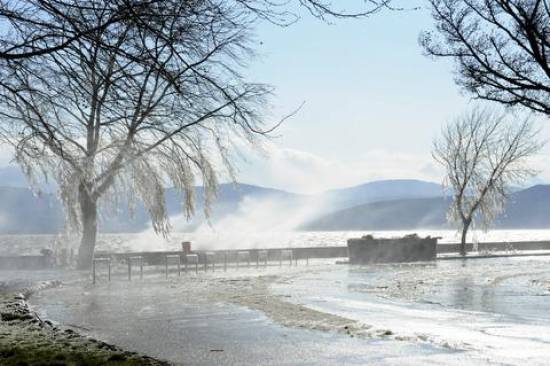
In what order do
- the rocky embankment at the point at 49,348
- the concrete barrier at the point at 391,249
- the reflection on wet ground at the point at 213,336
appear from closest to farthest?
1. the rocky embankment at the point at 49,348
2. the reflection on wet ground at the point at 213,336
3. the concrete barrier at the point at 391,249

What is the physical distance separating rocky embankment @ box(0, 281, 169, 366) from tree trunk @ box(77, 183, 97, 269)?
62.3 feet

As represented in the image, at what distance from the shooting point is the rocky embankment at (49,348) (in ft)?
27.0

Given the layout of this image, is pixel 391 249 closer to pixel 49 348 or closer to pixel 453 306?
pixel 453 306

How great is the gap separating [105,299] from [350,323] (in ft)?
25.5

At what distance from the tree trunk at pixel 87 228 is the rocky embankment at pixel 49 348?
19.0 metres

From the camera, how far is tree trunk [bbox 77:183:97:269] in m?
31.1

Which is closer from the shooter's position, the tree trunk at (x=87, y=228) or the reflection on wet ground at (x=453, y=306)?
the reflection on wet ground at (x=453, y=306)

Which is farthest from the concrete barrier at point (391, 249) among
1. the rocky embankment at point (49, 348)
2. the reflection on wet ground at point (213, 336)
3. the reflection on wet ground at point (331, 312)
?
the rocky embankment at point (49, 348)

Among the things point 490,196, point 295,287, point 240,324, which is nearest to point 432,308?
point 240,324

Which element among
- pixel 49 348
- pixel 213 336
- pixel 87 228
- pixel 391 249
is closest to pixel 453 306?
pixel 213 336

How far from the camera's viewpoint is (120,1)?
29.9 ft

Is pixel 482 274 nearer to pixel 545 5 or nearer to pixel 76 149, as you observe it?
pixel 545 5

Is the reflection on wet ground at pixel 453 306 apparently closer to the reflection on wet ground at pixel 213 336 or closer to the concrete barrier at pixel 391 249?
the reflection on wet ground at pixel 213 336

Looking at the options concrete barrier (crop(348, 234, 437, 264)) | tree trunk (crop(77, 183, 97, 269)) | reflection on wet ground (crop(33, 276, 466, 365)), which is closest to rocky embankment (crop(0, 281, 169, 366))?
reflection on wet ground (crop(33, 276, 466, 365))
